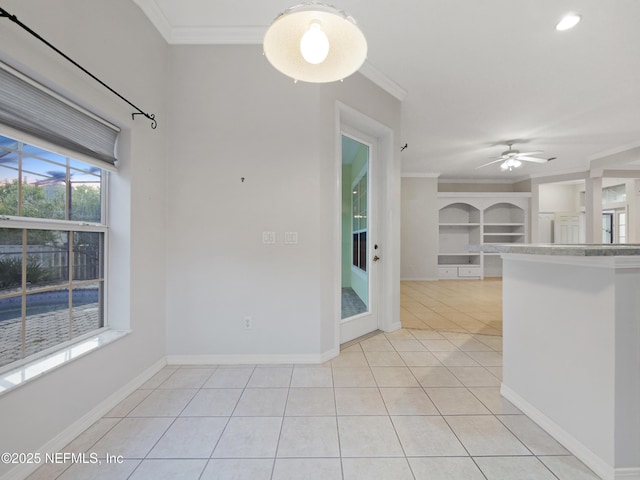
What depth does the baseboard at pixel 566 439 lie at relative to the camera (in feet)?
4.28

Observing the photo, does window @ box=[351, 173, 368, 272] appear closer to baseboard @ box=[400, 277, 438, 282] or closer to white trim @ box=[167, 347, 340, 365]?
white trim @ box=[167, 347, 340, 365]

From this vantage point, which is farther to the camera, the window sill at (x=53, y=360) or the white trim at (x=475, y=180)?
the white trim at (x=475, y=180)

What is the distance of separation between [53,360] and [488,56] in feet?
13.7

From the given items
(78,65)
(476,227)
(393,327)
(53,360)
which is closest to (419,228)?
(476,227)

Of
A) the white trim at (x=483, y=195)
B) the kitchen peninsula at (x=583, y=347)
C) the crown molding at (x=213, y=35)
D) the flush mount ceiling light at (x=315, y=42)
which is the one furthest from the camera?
the white trim at (x=483, y=195)

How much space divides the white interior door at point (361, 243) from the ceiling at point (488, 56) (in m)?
0.80

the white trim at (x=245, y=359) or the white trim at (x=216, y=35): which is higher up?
the white trim at (x=216, y=35)

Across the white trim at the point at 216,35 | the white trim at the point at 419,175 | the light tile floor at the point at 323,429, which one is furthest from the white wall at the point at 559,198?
the white trim at the point at 216,35

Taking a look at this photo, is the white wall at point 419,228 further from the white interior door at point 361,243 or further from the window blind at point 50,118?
the window blind at point 50,118

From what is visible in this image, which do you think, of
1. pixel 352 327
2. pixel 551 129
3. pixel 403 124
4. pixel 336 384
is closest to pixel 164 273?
pixel 336 384

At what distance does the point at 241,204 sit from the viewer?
2.47 meters

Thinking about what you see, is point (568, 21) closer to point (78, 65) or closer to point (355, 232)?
point (355, 232)

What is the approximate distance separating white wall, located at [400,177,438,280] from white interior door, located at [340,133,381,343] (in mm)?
4110

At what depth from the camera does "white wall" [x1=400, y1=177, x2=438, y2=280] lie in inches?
284
